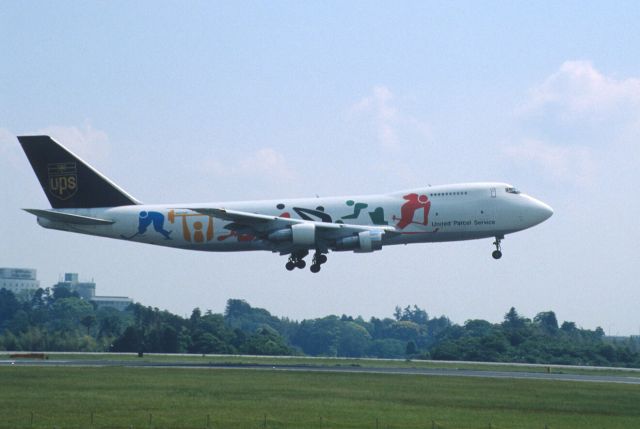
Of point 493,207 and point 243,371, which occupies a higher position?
point 493,207

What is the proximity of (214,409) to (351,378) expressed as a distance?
55.6 ft

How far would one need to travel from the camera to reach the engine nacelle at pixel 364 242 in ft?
241

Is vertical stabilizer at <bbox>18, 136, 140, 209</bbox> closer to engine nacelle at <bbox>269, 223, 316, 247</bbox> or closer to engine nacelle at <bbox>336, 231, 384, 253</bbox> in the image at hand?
engine nacelle at <bbox>269, 223, 316, 247</bbox>

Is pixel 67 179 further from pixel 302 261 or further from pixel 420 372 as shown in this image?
pixel 420 372

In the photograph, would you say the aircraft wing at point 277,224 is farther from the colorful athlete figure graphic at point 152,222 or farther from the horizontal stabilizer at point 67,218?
the horizontal stabilizer at point 67,218

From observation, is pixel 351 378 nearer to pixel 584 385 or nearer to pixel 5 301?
pixel 584 385

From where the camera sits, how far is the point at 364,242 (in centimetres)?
7344

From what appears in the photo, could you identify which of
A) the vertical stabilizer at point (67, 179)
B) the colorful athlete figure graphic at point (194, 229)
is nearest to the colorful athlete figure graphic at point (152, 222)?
the colorful athlete figure graphic at point (194, 229)

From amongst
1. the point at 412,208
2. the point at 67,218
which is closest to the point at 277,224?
the point at 412,208

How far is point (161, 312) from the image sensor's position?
138 m

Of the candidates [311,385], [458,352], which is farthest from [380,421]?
[458,352]

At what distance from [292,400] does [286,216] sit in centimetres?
2842

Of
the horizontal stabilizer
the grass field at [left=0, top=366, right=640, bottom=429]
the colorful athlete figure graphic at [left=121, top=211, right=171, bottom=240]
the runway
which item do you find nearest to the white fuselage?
the colorful athlete figure graphic at [left=121, top=211, right=171, bottom=240]

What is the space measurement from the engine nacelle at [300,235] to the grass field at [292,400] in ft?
38.8
